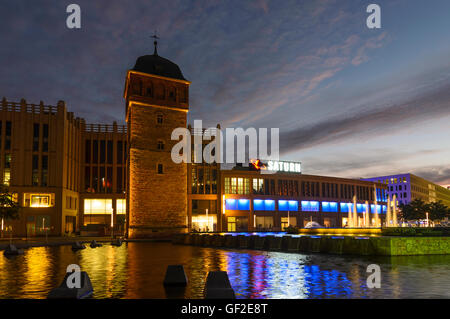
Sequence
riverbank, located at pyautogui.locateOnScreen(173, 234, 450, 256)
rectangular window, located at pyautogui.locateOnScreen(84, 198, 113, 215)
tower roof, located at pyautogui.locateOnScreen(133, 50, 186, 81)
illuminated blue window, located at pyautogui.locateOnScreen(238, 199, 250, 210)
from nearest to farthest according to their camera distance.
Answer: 1. riverbank, located at pyautogui.locateOnScreen(173, 234, 450, 256)
2. tower roof, located at pyautogui.locateOnScreen(133, 50, 186, 81)
3. rectangular window, located at pyautogui.locateOnScreen(84, 198, 113, 215)
4. illuminated blue window, located at pyautogui.locateOnScreen(238, 199, 250, 210)

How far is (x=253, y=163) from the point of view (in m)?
92.6

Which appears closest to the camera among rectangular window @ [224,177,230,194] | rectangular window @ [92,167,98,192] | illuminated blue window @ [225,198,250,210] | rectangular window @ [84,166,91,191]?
rectangular window @ [84,166,91,191]

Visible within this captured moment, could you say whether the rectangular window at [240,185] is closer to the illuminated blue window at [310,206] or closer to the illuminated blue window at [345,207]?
the illuminated blue window at [310,206]

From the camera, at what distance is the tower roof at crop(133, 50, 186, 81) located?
55.3 m

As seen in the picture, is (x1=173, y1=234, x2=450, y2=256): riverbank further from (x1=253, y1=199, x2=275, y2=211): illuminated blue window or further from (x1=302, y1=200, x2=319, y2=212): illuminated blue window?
(x1=302, y1=200, x2=319, y2=212): illuminated blue window

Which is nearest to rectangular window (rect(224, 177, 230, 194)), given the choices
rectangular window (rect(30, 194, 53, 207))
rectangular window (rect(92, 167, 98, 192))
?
rectangular window (rect(92, 167, 98, 192))

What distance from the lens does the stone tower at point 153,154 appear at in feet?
170

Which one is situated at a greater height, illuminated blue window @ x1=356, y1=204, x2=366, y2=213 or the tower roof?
the tower roof

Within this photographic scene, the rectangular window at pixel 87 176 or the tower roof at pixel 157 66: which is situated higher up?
the tower roof at pixel 157 66

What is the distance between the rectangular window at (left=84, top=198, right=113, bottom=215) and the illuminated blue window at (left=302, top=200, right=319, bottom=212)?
41.5m

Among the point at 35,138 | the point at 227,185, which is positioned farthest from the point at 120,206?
the point at 227,185

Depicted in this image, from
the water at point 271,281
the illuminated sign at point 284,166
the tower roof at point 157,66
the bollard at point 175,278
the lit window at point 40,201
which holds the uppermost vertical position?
the tower roof at point 157,66

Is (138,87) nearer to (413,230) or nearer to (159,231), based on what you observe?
(159,231)

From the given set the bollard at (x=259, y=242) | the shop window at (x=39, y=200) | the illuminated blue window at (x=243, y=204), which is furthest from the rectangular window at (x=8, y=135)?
the bollard at (x=259, y=242)
